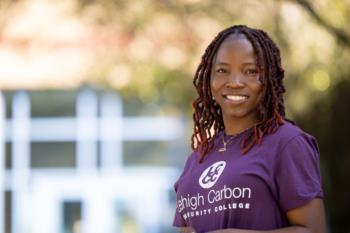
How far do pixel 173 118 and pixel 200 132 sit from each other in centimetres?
1306

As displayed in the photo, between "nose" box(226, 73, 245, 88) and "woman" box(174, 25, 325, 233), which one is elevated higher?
"nose" box(226, 73, 245, 88)

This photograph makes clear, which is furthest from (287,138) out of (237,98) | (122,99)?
(122,99)

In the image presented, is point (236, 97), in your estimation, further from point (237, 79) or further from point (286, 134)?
point (286, 134)

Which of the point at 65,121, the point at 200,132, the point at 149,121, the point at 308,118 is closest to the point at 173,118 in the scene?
the point at 149,121

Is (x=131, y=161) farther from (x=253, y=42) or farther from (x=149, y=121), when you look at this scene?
(x=253, y=42)

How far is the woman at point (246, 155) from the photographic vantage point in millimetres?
3656

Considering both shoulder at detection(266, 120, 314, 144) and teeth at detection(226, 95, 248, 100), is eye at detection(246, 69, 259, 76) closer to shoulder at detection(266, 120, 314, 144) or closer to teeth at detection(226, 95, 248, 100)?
teeth at detection(226, 95, 248, 100)

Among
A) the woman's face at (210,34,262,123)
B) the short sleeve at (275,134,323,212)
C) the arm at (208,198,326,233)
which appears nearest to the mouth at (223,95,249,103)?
the woman's face at (210,34,262,123)

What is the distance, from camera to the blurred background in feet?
33.7

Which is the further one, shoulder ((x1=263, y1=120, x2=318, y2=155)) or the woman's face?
the woman's face

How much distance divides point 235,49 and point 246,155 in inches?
16.4

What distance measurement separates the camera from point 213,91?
4.02 m

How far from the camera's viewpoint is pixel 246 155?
12.5 feet

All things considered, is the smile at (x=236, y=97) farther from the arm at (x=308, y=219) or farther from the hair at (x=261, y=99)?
the arm at (x=308, y=219)
